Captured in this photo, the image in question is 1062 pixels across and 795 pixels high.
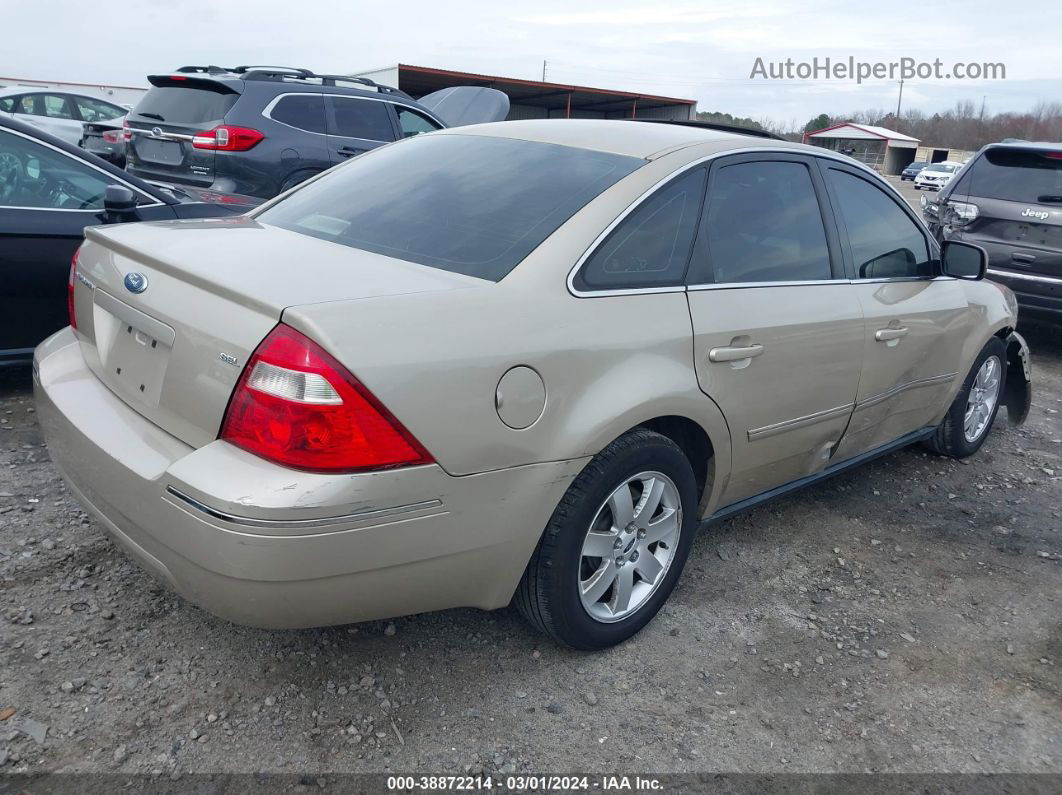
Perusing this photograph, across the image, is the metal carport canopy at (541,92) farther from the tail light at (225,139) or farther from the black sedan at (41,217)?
the black sedan at (41,217)

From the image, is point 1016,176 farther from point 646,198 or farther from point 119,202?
point 119,202

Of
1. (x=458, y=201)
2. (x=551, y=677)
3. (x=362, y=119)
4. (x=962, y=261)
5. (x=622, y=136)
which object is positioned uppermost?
(x=362, y=119)

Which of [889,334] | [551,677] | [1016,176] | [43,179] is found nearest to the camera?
[551,677]

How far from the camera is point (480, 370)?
6.94ft

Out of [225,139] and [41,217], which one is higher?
[225,139]

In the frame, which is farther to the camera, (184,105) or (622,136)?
(184,105)

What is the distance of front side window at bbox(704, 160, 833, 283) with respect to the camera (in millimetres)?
2900

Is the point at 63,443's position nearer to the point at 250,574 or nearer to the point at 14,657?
the point at 14,657

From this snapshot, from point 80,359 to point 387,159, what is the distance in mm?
1289

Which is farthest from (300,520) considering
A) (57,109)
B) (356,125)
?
(57,109)

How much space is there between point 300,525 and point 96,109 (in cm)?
1524

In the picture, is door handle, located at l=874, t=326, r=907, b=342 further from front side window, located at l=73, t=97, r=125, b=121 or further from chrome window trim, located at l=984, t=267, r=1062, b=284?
front side window, located at l=73, t=97, r=125, b=121

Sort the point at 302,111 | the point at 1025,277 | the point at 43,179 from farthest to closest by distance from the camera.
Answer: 1. the point at 302,111
2. the point at 1025,277
3. the point at 43,179

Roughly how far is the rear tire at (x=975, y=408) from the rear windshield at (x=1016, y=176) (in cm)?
270
